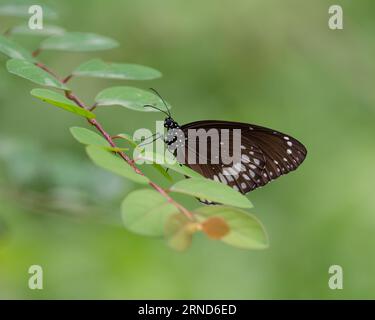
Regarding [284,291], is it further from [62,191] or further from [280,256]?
[62,191]

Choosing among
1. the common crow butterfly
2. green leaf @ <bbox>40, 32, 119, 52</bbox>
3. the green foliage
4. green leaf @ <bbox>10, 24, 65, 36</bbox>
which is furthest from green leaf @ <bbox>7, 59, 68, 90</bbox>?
the common crow butterfly

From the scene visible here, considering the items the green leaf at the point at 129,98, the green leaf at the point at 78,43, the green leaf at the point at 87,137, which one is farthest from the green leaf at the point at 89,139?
the green leaf at the point at 78,43

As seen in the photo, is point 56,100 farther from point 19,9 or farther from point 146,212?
point 19,9

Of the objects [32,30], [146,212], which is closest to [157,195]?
[146,212]

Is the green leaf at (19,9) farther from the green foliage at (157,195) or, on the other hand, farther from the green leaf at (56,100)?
the green leaf at (56,100)

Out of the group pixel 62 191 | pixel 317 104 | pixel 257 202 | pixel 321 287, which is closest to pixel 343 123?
pixel 317 104
